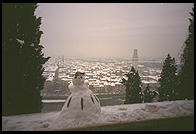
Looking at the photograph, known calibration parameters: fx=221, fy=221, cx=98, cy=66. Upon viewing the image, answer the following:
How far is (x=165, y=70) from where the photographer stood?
530 inches

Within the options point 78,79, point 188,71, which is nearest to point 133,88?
point 188,71

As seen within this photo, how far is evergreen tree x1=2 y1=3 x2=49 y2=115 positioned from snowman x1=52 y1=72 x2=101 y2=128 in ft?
8.53

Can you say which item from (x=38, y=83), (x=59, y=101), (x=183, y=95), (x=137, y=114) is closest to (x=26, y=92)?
(x=38, y=83)

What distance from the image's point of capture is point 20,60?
8.96m

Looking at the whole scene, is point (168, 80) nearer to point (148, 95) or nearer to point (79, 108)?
point (148, 95)

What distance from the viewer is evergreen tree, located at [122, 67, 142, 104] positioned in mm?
13078

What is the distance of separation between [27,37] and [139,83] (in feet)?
23.8

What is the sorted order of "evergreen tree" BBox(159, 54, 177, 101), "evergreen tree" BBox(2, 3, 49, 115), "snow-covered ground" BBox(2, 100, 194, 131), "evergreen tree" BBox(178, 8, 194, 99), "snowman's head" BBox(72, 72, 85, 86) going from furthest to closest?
"evergreen tree" BBox(159, 54, 177, 101) < "evergreen tree" BBox(178, 8, 194, 99) < "evergreen tree" BBox(2, 3, 49, 115) < "snowman's head" BBox(72, 72, 85, 86) < "snow-covered ground" BBox(2, 100, 194, 131)

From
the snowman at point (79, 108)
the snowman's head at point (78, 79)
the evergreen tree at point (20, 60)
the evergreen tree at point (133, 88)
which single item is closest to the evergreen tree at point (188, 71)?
the evergreen tree at point (133, 88)

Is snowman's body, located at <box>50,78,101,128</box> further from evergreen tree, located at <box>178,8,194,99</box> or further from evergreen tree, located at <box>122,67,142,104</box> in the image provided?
evergreen tree, located at <box>178,8,194,99</box>

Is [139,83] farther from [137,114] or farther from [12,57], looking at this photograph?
[12,57]

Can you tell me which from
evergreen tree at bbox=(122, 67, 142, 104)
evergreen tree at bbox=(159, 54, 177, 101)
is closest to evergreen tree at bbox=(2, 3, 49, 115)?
evergreen tree at bbox=(122, 67, 142, 104)

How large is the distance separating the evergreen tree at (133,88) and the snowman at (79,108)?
597cm

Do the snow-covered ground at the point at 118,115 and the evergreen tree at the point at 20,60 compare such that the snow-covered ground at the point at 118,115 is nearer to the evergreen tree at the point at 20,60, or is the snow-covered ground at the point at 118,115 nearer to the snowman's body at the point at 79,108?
the snowman's body at the point at 79,108
